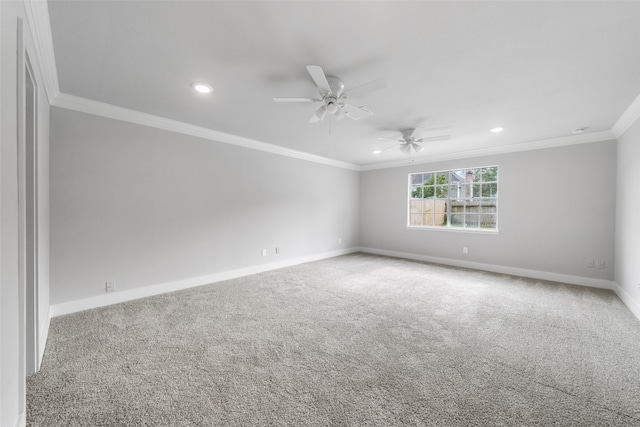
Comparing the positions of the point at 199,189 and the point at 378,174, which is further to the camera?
the point at 378,174

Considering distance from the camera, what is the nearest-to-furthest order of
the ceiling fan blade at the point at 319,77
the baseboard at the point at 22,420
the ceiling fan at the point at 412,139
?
the baseboard at the point at 22,420, the ceiling fan blade at the point at 319,77, the ceiling fan at the point at 412,139

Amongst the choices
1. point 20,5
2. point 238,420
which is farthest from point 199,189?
point 238,420

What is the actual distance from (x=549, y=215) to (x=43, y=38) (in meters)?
6.80

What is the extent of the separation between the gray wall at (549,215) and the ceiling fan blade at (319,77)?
439cm

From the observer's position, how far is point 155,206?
144 inches

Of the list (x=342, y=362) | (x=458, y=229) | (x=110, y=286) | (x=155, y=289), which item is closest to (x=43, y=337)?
(x=110, y=286)

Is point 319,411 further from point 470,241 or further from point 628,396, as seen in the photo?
point 470,241

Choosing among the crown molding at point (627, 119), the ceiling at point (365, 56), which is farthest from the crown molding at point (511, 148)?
the ceiling at point (365, 56)

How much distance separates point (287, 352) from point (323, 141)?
3589 millimetres

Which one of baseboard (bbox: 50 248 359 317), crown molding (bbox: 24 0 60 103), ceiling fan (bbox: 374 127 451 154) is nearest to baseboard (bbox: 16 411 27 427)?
baseboard (bbox: 50 248 359 317)

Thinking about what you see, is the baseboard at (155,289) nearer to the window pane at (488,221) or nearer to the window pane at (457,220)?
the window pane at (457,220)

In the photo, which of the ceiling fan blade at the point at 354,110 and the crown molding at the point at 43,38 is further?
the ceiling fan blade at the point at 354,110

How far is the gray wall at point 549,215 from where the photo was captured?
4176 millimetres

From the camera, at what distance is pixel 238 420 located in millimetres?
1534
